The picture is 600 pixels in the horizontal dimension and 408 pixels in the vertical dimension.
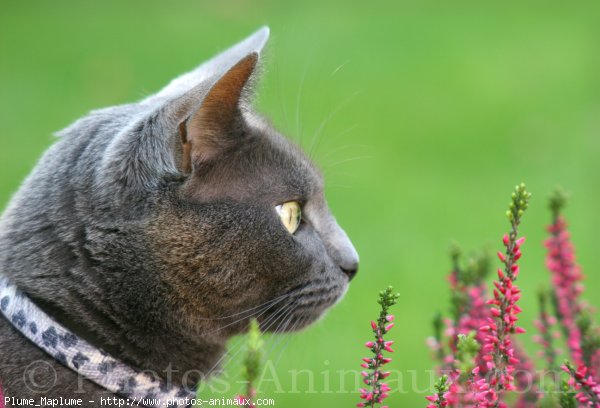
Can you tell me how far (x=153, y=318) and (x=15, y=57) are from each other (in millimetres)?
4309

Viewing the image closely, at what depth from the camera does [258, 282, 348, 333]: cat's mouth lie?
197cm

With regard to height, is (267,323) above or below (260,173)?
below

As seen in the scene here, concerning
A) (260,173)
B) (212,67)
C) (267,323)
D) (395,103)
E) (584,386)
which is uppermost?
(395,103)

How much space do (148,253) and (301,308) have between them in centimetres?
39

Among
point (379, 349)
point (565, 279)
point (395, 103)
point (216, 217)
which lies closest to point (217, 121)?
point (216, 217)

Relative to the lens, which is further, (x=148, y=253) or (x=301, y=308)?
(x=301, y=308)

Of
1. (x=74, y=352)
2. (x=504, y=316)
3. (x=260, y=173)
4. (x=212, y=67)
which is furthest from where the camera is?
(x=212, y=67)

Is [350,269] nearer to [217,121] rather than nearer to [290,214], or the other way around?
[290,214]

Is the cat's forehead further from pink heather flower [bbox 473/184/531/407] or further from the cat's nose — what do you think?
pink heather flower [bbox 473/184/531/407]

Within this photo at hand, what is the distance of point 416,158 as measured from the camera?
16.3 ft

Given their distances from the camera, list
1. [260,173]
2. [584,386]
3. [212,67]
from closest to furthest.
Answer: [584,386], [260,173], [212,67]

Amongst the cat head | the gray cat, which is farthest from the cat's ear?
the gray cat

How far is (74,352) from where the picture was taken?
Answer: 5.66ft

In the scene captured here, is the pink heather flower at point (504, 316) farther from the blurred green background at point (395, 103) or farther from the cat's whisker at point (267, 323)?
the blurred green background at point (395, 103)
